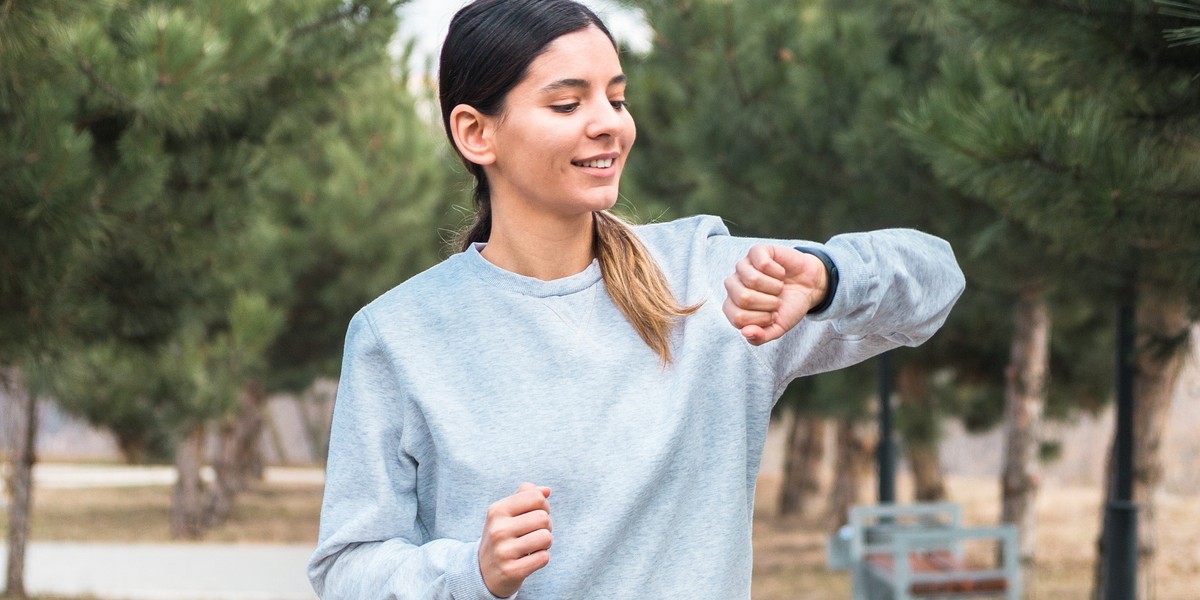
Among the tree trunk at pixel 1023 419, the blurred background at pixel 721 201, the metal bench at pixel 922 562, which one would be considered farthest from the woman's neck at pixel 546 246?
the tree trunk at pixel 1023 419

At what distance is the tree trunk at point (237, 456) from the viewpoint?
58.5 ft

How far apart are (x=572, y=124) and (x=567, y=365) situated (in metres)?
0.27

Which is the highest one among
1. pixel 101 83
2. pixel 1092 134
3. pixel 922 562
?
pixel 101 83

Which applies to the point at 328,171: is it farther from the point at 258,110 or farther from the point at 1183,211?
the point at 1183,211

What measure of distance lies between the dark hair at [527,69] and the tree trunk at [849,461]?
40.4 ft

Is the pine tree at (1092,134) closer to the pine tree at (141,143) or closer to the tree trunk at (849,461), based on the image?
the pine tree at (141,143)

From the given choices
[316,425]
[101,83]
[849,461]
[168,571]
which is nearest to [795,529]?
[849,461]

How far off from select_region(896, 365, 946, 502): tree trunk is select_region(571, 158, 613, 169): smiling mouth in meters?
11.0

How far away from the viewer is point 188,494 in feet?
51.3

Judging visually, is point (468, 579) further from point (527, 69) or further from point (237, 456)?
point (237, 456)

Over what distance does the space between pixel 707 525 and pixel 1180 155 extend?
2.86 metres

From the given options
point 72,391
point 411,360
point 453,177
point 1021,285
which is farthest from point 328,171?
point 411,360

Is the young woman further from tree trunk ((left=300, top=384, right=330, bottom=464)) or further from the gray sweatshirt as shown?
tree trunk ((left=300, top=384, right=330, bottom=464))

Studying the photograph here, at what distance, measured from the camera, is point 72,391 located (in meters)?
11.4
